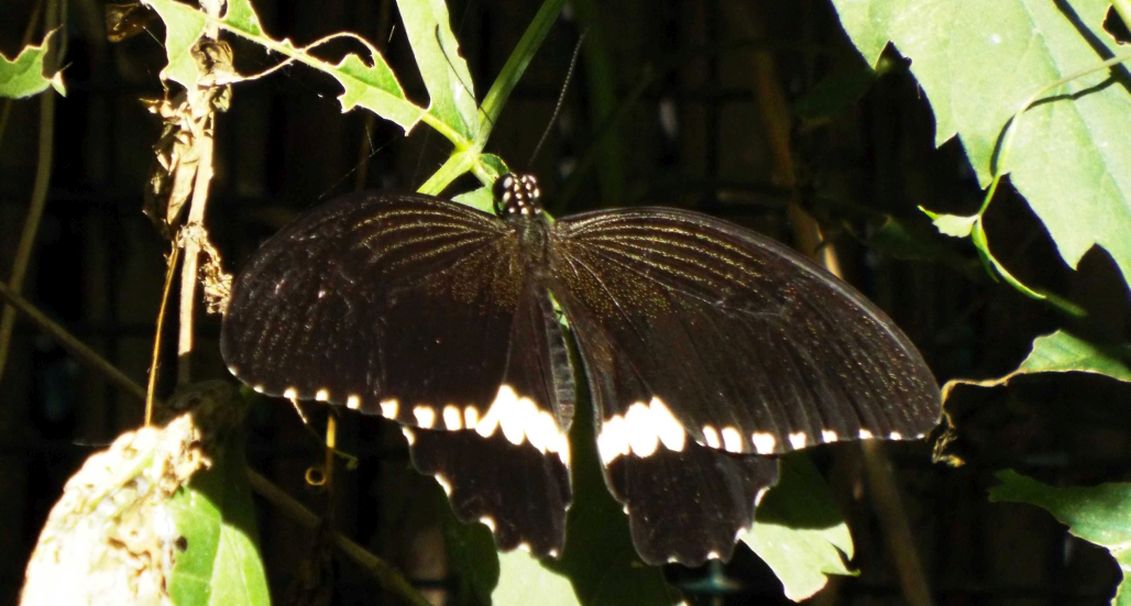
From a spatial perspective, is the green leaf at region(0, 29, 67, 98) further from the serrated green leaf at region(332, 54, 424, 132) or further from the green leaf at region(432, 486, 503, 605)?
the green leaf at region(432, 486, 503, 605)

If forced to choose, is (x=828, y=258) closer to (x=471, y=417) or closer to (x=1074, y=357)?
(x=1074, y=357)

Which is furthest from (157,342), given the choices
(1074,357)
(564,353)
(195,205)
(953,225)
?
(1074,357)

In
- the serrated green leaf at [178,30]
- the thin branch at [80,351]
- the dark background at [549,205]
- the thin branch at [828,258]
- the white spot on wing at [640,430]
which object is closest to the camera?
the serrated green leaf at [178,30]

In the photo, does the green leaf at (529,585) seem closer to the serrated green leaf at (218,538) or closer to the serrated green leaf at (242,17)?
the serrated green leaf at (218,538)

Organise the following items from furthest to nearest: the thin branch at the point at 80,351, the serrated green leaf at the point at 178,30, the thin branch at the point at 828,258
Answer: the thin branch at the point at 828,258
the thin branch at the point at 80,351
the serrated green leaf at the point at 178,30

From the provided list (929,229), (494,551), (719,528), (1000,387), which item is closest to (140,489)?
(494,551)

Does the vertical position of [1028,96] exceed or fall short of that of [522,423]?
it exceeds it

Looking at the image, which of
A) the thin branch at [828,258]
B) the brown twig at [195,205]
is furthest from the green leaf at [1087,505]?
the brown twig at [195,205]
